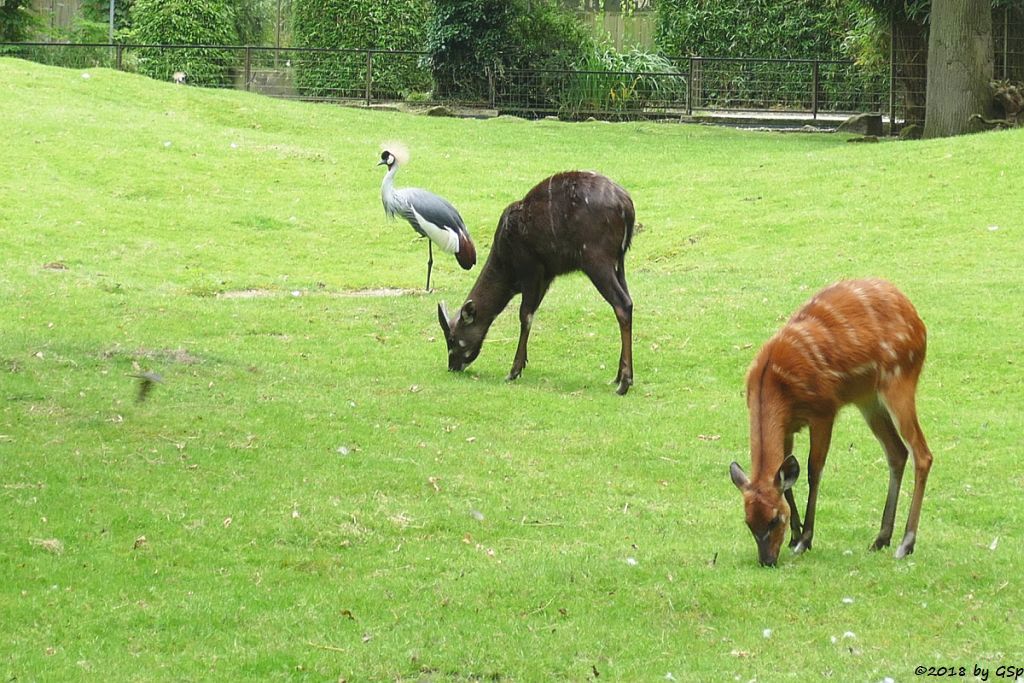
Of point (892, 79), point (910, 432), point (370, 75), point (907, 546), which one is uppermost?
point (370, 75)

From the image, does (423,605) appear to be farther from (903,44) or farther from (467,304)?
(903,44)

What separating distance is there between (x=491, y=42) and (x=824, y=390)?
23697 mm

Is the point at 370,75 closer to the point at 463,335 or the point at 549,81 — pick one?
the point at 549,81

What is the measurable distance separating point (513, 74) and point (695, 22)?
448 cm

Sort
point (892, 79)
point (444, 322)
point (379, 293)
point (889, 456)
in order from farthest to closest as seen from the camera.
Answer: point (892, 79), point (379, 293), point (444, 322), point (889, 456)

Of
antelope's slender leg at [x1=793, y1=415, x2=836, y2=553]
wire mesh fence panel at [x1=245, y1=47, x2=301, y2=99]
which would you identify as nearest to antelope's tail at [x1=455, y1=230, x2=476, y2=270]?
antelope's slender leg at [x1=793, y1=415, x2=836, y2=553]

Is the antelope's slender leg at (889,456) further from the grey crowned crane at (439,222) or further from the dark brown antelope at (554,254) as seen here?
the grey crowned crane at (439,222)

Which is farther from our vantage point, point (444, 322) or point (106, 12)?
point (106, 12)

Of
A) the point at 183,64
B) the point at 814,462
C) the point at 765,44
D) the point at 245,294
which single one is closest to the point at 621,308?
the point at 814,462

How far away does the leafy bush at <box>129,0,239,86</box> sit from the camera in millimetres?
31078

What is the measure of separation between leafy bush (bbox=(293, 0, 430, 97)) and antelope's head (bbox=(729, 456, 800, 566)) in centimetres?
A: 2472

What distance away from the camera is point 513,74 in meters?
29.5

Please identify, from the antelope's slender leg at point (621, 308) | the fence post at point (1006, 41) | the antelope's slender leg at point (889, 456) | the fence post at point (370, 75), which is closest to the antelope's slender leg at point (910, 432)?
the antelope's slender leg at point (889, 456)

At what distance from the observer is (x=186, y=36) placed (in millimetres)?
31766
